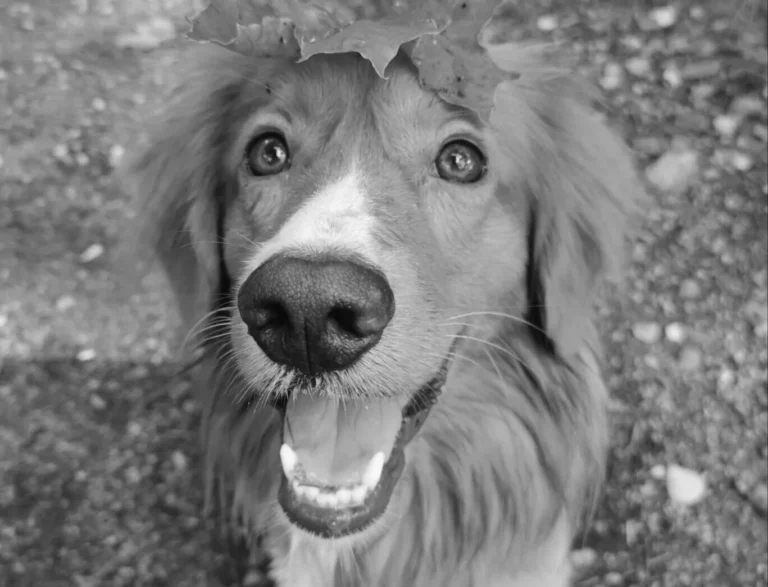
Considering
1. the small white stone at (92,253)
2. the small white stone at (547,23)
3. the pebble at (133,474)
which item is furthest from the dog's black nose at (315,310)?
the small white stone at (547,23)

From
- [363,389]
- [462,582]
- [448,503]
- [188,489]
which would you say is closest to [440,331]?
[363,389]

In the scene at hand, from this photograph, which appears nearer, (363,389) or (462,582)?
(363,389)

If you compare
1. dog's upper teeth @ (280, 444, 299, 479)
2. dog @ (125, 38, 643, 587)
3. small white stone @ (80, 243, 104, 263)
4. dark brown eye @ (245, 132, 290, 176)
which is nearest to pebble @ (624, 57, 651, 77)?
dog @ (125, 38, 643, 587)

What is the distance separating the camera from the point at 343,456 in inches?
66.6

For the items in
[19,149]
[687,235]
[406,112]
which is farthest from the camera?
[19,149]

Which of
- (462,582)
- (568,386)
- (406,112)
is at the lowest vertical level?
(462,582)

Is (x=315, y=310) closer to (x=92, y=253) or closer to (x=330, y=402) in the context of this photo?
(x=330, y=402)

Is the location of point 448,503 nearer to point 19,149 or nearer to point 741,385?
point 741,385

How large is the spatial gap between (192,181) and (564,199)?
1.06 metres

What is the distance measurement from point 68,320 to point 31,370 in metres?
0.28

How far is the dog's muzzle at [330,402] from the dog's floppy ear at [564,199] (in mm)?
384

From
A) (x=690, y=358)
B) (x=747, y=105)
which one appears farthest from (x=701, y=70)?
(x=690, y=358)

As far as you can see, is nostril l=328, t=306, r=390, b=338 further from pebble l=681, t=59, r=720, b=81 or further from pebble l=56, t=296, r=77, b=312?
pebble l=681, t=59, r=720, b=81

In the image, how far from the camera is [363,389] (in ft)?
5.05
